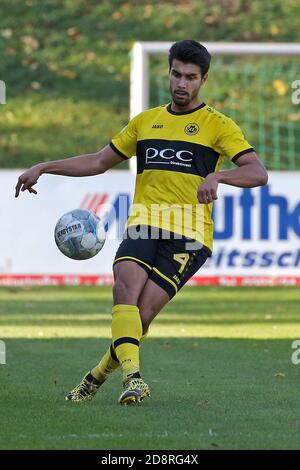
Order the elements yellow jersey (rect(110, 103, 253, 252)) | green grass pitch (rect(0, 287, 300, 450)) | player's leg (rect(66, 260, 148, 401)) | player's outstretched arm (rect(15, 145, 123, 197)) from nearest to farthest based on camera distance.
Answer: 1. green grass pitch (rect(0, 287, 300, 450))
2. player's leg (rect(66, 260, 148, 401))
3. yellow jersey (rect(110, 103, 253, 252))
4. player's outstretched arm (rect(15, 145, 123, 197))

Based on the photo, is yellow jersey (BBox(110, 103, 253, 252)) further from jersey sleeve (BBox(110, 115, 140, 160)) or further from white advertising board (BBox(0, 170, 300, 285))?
white advertising board (BBox(0, 170, 300, 285))

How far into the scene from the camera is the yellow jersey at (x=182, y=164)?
777 cm

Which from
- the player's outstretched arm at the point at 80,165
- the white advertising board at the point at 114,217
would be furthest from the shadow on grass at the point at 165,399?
the white advertising board at the point at 114,217

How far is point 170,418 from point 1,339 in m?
4.91

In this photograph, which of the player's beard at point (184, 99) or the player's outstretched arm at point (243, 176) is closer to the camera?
the player's outstretched arm at point (243, 176)

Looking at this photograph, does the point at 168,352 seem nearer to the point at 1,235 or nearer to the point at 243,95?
the point at 1,235

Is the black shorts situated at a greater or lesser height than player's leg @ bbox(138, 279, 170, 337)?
greater

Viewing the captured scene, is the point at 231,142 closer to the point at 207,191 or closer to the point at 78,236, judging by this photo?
the point at 207,191

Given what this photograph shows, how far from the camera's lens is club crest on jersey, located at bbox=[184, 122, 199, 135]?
308 inches

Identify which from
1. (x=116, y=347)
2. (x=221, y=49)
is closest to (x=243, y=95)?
(x=221, y=49)

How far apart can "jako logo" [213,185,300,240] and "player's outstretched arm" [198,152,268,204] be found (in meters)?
9.44

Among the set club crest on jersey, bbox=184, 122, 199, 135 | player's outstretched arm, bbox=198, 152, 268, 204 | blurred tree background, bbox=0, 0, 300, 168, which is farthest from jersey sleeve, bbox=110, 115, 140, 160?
blurred tree background, bbox=0, 0, 300, 168

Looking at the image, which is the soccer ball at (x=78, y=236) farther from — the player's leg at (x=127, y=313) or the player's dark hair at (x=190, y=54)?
the player's dark hair at (x=190, y=54)

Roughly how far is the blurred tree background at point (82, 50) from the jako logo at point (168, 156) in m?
15.2
